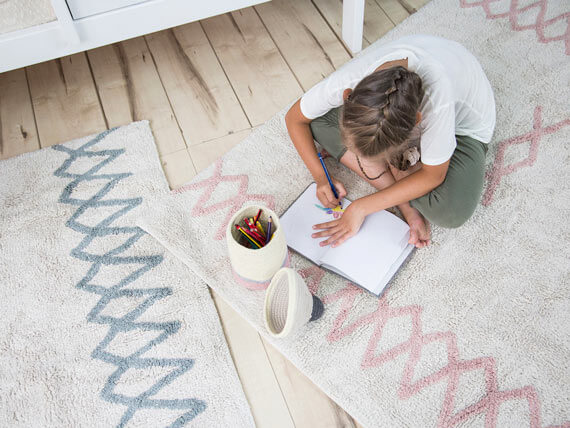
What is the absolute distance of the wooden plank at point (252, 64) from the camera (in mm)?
1341

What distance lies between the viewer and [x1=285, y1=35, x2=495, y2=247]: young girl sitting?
780mm

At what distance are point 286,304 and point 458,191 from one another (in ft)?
1.38

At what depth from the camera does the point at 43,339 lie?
100 cm

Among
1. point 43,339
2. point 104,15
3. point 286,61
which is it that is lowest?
point 43,339

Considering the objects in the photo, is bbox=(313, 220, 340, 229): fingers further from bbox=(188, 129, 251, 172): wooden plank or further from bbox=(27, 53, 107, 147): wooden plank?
bbox=(27, 53, 107, 147): wooden plank

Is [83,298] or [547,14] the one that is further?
A: [547,14]

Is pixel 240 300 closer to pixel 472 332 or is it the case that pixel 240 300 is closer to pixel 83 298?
pixel 83 298

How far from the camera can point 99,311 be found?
1025 mm

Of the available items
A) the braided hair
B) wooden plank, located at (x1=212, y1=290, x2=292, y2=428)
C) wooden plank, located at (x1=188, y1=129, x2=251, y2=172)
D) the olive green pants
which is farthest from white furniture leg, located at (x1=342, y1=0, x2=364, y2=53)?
wooden plank, located at (x1=212, y1=290, x2=292, y2=428)

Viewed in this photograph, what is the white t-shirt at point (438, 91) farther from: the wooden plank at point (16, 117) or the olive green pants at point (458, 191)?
the wooden plank at point (16, 117)

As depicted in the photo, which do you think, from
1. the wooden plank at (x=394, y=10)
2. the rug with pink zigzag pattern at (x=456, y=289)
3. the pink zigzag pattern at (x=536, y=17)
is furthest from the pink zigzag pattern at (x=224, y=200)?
the pink zigzag pattern at (x=536, y=17)

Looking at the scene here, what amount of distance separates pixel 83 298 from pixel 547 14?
148 cm

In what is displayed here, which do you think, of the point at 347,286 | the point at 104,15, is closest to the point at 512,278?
the point at 347,286

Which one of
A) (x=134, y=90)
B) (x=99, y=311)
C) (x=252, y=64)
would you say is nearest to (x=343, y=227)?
(x=99, y=311)
